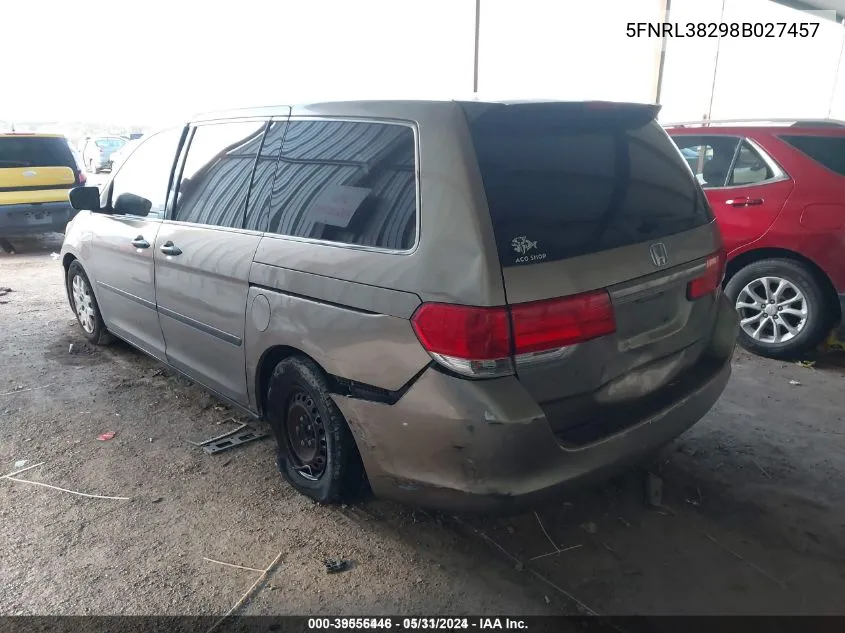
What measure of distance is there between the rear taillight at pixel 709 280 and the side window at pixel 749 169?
7.74ft

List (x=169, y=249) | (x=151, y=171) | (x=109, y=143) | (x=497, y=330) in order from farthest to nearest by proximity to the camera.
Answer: (x=109, y=143) < (x=151, y=171) < (x=169, y=249) < (x=497, y=330)

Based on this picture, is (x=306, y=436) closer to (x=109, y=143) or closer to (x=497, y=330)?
(x=497, y=330)

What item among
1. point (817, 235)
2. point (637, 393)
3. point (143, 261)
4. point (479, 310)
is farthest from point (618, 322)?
point (817, 235)

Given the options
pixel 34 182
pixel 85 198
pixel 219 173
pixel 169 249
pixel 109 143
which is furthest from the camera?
pixel 109 143

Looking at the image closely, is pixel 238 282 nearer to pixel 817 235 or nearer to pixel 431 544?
pixel 431 544

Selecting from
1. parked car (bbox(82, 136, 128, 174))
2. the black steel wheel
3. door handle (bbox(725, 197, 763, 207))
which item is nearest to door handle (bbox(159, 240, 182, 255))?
the black steel wheel

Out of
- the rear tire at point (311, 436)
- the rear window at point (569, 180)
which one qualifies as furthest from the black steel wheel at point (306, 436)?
the rear window at point (569, 180)

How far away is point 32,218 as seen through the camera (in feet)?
30.0

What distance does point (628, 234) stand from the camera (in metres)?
2.38

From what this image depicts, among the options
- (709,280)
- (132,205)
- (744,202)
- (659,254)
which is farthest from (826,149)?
(132,205)

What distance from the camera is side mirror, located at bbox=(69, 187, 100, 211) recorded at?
13.9 feet

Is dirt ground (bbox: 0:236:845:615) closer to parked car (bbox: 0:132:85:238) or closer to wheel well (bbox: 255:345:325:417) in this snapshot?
wheel well (bbox: 255:345:325:417)

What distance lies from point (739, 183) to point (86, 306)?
5269mm

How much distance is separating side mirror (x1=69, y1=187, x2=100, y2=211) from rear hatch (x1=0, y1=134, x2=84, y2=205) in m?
5.88
